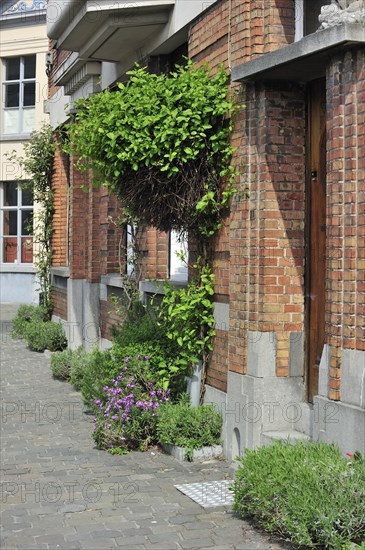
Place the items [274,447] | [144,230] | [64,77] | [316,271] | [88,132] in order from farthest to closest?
[64,77], [144,230], [88,132], [316,271], [274,447]

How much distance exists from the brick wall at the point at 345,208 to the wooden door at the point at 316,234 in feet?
2.76

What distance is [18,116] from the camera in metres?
26.1

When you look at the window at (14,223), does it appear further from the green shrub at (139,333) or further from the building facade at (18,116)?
the green shrub at (139,333)

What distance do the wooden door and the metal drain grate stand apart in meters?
1.19

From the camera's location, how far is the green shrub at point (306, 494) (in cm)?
499

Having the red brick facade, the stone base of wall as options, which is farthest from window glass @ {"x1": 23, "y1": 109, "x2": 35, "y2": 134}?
the stone base of wall

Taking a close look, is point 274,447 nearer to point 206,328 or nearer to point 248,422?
point 248,422

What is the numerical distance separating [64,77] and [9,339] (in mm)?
6410

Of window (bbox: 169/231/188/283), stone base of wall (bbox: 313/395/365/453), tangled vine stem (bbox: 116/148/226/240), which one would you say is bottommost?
stone base of wall (bbox: 313/395/365/453)

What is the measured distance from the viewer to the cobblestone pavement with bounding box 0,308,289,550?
557 centimetres

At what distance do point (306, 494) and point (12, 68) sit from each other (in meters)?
23.6

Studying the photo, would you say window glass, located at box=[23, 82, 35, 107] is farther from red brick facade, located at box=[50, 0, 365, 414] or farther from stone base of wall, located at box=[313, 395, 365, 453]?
stone base of wall, located at box=[313, 395, 365, 453]

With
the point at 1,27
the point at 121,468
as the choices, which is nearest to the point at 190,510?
the point at 121,468

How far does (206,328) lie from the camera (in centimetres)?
830
